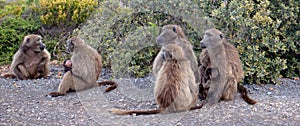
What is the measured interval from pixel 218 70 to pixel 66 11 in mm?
5421

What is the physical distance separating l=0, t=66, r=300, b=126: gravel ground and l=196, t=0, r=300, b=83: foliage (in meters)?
0.32

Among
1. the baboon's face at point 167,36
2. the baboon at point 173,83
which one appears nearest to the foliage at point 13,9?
the baboon's face at point 167,36

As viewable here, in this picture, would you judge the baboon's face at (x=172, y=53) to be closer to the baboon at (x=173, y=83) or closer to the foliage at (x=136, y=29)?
the baboon at (x=173, y=83)

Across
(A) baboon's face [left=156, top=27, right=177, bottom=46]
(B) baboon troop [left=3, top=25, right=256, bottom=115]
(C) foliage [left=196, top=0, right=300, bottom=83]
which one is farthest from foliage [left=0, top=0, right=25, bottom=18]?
(A) baboon's face [left=156, top=27, right=177, bottom=46]

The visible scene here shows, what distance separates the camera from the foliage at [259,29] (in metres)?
7.58

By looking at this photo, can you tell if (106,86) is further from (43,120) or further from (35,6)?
(35,6)

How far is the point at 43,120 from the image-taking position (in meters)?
6.00

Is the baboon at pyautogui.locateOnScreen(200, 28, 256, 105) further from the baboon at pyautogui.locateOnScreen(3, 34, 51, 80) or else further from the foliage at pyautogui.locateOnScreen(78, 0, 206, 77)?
the baboon at pyautogui.locateOnScreen(3, 34, 51, 80)

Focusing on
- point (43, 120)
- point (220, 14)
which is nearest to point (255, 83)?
point (220, 14)

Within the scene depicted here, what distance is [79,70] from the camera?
7.20m

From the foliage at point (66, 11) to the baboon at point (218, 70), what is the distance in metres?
4.67

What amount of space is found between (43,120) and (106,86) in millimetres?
1809

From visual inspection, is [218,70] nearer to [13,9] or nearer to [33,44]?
[33,44]

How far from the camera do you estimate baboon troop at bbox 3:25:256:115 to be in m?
5.94
